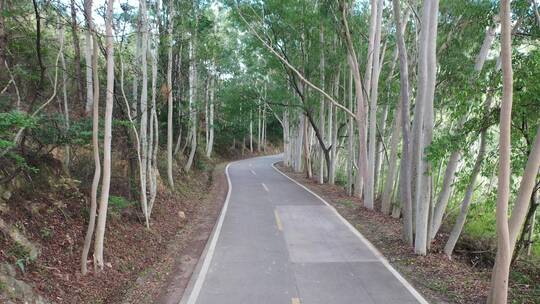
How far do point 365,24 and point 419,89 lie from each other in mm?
11854

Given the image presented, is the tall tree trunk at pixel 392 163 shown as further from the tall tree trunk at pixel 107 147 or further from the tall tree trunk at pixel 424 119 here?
the tall tree trunk at pixel 107 147

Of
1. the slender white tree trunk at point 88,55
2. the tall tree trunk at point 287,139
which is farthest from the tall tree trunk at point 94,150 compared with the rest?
the tall tree trunk at point 287,139

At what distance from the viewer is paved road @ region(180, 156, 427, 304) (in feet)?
22.3

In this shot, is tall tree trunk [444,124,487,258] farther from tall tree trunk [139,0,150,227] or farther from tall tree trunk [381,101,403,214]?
tall tree trunk [139,0,150,227]

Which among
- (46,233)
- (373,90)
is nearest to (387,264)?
(46,233)

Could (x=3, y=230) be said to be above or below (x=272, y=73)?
below

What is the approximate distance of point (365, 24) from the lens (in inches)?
775

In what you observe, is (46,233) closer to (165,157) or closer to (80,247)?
(80,247)

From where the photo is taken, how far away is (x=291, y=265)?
8.33m

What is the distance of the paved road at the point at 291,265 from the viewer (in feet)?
22.3

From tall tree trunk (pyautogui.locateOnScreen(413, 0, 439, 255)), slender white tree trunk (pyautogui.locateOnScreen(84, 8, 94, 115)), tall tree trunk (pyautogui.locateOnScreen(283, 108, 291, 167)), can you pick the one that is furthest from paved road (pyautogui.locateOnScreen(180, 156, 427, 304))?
tall tree trunk (pyautogui.locateOnScreen(283, 108, 291, 167))

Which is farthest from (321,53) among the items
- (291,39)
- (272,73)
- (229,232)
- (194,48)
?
(229,232)

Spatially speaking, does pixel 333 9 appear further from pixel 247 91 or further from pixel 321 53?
pixel 247 91

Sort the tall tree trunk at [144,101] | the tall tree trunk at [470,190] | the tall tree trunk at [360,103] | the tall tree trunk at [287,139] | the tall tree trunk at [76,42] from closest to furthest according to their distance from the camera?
the tall tree trunk at [76,42] → the tall tree trunk at [470,190] → the tall tree trunk at [144,101] → the tall tree trunk at [360,103] → the tall tree trunk at [287,139]
